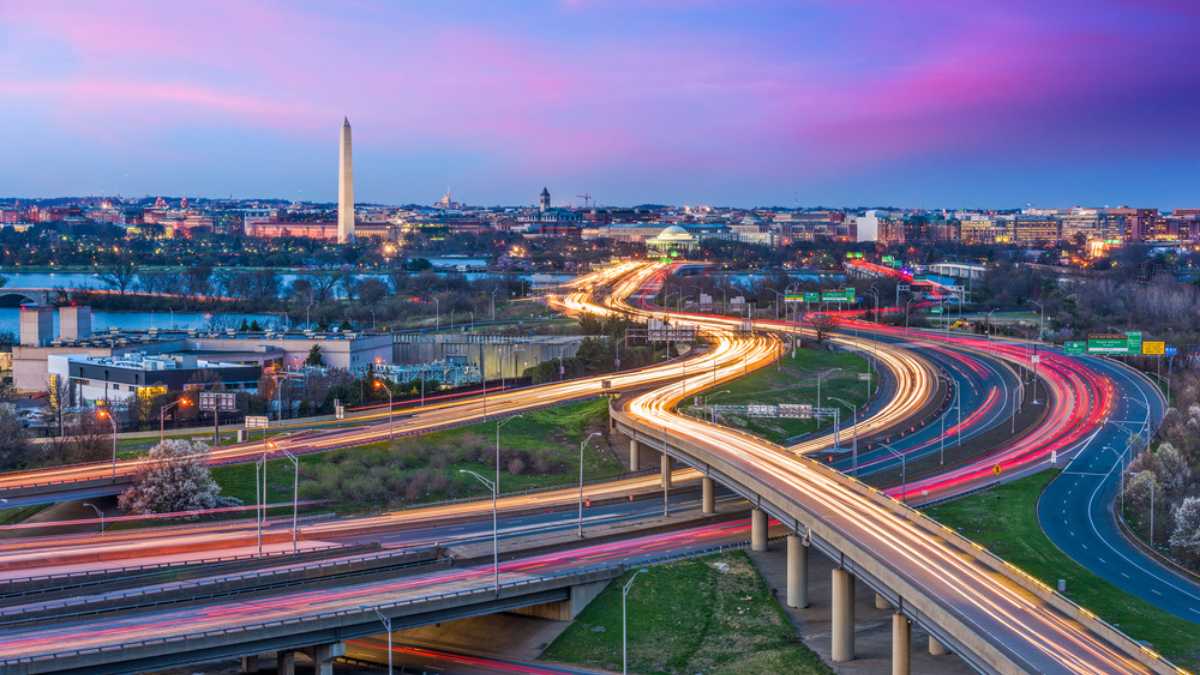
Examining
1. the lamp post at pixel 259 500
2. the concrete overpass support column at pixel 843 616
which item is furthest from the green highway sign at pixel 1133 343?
the lamp post at pixel 259 500

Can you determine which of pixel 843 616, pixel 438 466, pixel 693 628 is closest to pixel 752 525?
pixel 693 628

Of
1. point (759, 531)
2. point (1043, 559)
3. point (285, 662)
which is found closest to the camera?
point (285, 662)

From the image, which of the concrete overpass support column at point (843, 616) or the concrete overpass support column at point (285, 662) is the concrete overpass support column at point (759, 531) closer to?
the concrete overpass support column at point (843, 616)

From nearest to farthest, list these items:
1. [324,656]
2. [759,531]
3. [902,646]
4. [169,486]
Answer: [902,646]
[324,656]
[759,531]
[169,486]

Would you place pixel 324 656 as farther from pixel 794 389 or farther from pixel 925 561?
pixel 794 389

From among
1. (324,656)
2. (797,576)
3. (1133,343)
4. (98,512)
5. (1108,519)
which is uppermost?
(1133,343)

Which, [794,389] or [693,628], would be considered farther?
[794,389]
